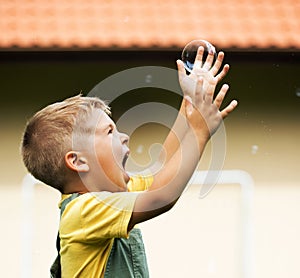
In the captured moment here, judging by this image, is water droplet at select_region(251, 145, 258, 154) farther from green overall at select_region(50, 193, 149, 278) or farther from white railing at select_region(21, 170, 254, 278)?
green overall at select_region(50, 193, 149, 278)

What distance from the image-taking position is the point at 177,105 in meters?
7.16

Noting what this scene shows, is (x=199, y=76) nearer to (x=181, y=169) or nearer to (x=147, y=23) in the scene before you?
(x=181, y=169)

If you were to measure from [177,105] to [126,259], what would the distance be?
4.66 m

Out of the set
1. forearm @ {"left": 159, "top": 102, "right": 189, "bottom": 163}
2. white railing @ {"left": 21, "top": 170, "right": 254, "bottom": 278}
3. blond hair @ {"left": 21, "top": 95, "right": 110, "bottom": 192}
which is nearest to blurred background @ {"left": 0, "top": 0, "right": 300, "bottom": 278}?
white railing @ {"left": 21, "top": 170, "right": 254, "bottom": 278}

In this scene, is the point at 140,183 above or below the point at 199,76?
below

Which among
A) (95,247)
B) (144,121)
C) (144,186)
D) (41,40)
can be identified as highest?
(41,40)

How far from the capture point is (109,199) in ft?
7.84

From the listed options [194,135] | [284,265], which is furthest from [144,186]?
[284,265]

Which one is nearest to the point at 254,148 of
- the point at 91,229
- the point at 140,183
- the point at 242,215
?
the point at 242,215

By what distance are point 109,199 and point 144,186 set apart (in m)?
0.50

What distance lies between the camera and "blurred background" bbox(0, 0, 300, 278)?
23.0 feet

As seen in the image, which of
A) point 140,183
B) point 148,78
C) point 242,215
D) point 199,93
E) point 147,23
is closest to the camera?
point 199,93

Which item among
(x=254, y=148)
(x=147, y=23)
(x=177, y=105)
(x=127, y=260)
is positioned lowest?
(x=127, y=260)

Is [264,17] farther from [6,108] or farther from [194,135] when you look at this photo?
[194,135]
